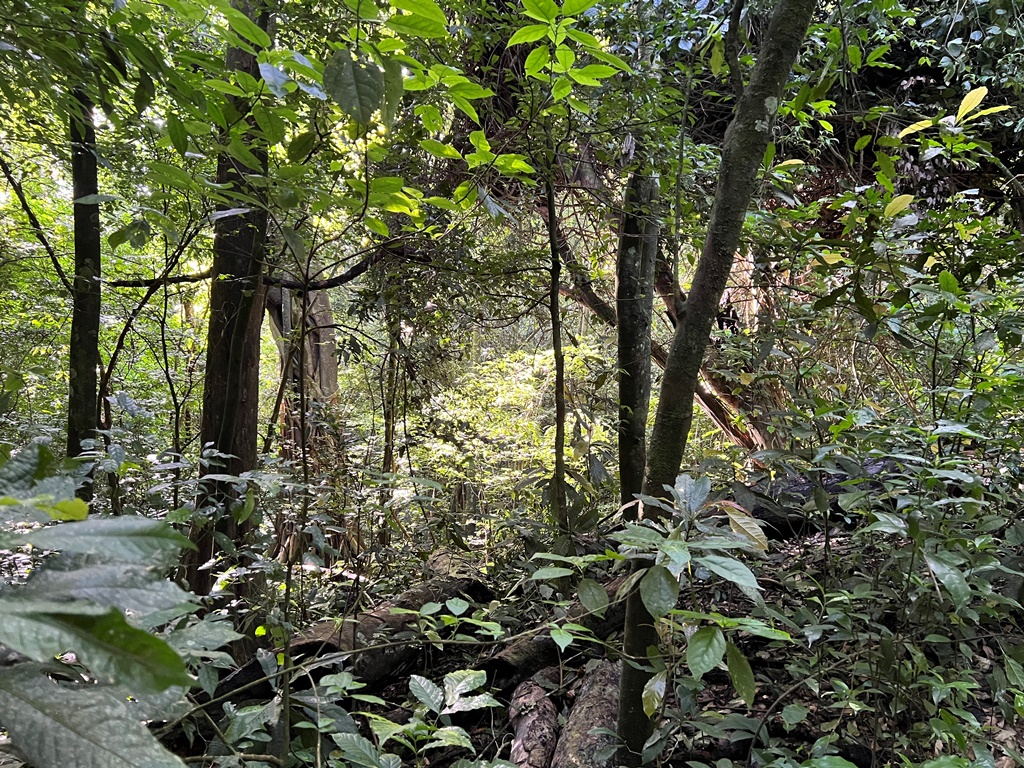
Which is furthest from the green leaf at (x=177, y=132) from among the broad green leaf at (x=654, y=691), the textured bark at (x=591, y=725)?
the textured bark at (x=591, y=725)

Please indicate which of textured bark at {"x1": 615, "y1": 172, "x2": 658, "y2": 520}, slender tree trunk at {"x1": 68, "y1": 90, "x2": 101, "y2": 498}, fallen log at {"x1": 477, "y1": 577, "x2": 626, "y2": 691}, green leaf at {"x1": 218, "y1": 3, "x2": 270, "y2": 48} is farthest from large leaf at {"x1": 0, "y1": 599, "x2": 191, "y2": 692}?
textured bark at {"x1": 615, "y1": 172, "x2": 658, "y2": 520}

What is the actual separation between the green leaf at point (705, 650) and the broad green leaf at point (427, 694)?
53 centimetres

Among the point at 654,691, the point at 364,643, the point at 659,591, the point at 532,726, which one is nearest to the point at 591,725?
the point at 532,726

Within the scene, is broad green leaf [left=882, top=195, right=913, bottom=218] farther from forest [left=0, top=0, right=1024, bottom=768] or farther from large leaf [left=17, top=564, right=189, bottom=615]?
large leaf [left=17, top=564, right=189, bottom=615]

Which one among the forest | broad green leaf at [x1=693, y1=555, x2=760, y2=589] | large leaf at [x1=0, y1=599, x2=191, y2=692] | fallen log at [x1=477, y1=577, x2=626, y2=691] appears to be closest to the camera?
large leaf at [x1=0, y1=599, x2=191, y2=692]

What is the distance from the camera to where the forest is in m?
0.95

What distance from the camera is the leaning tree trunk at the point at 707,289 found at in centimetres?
127

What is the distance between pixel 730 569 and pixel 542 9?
3.72 feet

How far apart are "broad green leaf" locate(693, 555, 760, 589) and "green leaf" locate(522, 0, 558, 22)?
43.0 inches

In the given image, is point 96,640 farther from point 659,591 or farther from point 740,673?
point 740,673

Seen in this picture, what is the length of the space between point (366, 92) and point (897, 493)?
1.46 meters

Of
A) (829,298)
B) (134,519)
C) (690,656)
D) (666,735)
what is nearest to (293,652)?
(666,735)

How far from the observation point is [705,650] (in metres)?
0.92

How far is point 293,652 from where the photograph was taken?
1920 mm
